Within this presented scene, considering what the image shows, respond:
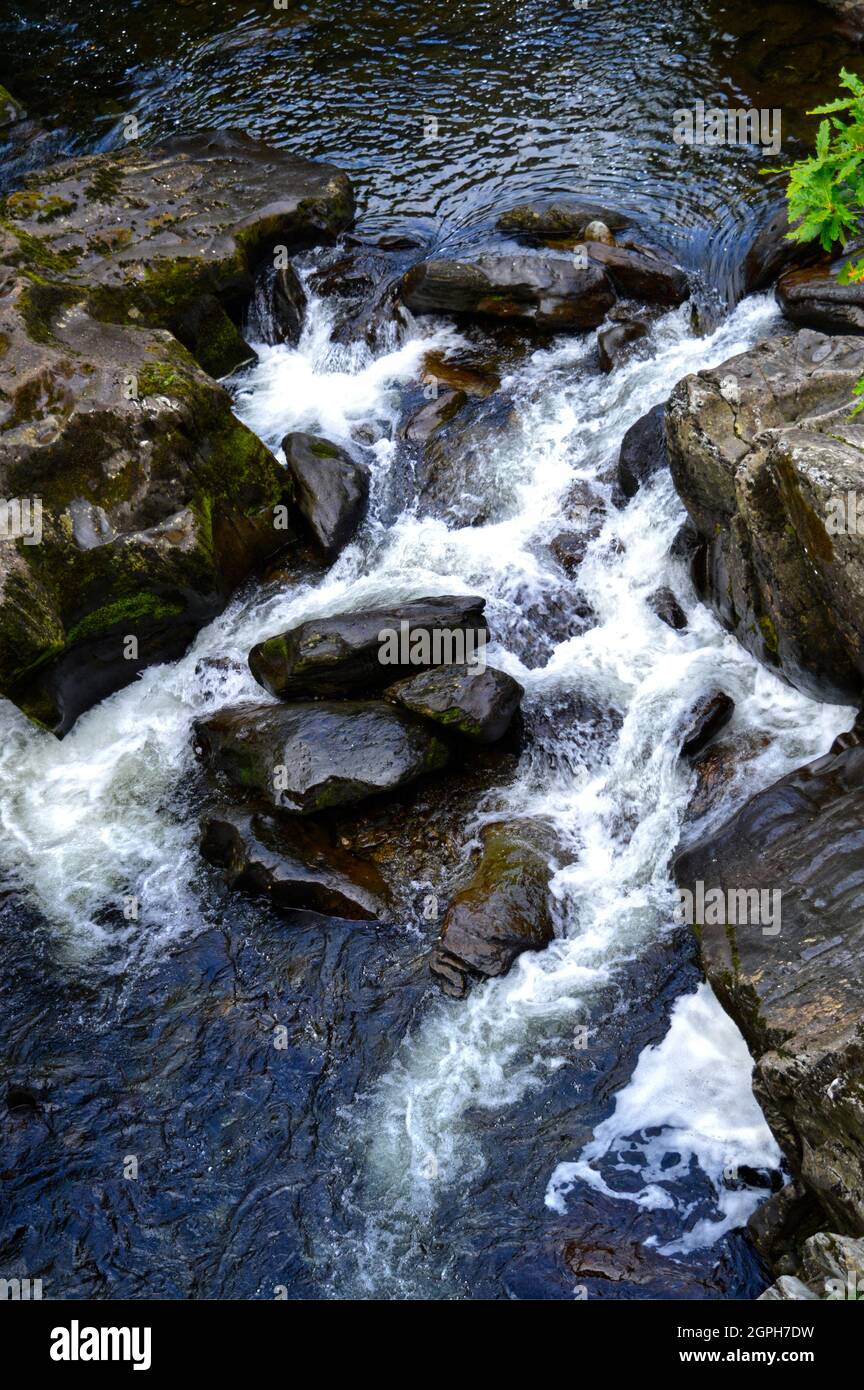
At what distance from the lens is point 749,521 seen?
33.6 ft

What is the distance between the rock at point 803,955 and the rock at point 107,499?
18.6ft

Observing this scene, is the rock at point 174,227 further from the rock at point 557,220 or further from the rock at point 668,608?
the rock at point 668,608

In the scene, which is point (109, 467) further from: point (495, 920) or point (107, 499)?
point (495, 920)

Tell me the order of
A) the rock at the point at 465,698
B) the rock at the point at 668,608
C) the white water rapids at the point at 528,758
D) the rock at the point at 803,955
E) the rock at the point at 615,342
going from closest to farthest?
the rock at the point at 803,955 < the white water rapids at the point at 528,758 < the rock at the point at 465,698 < the rock at the point at 668,608 < the rock at the point at 615,342

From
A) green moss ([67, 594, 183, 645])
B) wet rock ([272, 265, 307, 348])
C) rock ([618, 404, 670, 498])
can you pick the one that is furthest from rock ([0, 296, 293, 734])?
rock ([618, 404, 670, 498])

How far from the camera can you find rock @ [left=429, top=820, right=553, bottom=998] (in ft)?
32.1

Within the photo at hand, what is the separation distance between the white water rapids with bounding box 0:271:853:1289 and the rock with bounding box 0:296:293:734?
48 centimetres

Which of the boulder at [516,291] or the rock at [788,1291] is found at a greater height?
the boulder at [516,291]

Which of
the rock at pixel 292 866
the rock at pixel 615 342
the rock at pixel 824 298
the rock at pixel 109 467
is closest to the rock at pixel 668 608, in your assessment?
the rock at pixel 615 342

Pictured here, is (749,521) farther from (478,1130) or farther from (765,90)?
(765,90)

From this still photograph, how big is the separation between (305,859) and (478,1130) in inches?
107

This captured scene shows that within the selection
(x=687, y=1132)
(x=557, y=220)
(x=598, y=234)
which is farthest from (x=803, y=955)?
(x=557, y=220)

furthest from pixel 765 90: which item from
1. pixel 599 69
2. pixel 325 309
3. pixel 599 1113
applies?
pixel 599 1113

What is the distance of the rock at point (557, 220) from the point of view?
1523 cm
